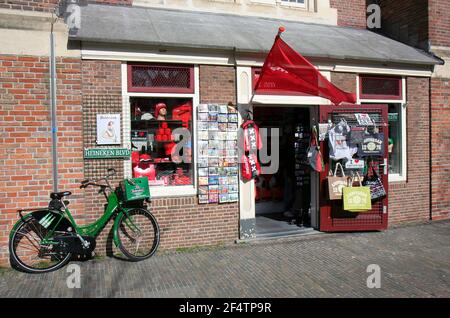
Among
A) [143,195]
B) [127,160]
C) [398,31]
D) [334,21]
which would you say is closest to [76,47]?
[127,160]

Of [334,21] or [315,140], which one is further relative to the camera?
[334,21]

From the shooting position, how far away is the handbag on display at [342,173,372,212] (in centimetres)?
718

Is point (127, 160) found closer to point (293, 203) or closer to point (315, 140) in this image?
point (315, 140)

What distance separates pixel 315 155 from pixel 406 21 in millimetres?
4689

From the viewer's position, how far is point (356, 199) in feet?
23.7

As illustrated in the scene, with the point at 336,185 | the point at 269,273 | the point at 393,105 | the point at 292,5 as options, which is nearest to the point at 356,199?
the point at 336,185

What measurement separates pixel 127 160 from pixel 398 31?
7508 mm

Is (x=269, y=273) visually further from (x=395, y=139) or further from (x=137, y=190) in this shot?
(x=395, y=139)

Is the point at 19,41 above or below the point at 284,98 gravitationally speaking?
above

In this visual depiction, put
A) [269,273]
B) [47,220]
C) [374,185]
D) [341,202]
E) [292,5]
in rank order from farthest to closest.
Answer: [292,5]
[374,185]
[341,202]
[47,220]
[269,273]

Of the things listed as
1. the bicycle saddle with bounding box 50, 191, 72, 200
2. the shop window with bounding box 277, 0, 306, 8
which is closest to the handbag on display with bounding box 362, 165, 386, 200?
the shop window with bounding box 277, 0, 306, 8

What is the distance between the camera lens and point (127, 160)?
6.30m

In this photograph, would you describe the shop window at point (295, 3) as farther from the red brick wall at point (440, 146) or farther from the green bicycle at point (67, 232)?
the green bicycle at point (67, 232)

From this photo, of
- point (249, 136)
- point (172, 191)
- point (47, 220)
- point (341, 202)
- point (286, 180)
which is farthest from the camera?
point (286, 180)
